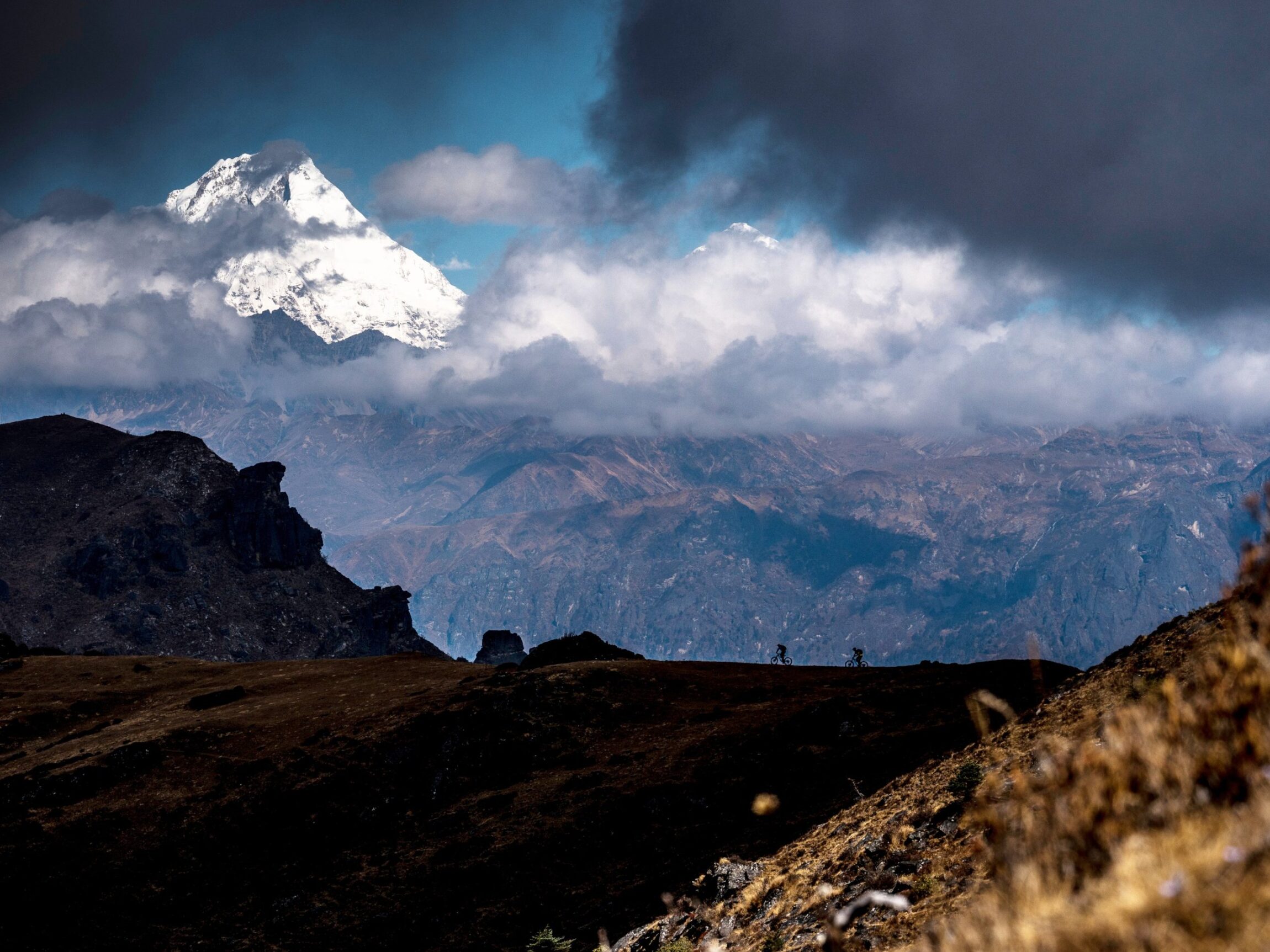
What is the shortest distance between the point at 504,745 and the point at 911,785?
41.2 metres

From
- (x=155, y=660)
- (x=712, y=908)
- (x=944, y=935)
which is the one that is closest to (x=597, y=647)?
(x=155, y=660)

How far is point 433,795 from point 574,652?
3658cm

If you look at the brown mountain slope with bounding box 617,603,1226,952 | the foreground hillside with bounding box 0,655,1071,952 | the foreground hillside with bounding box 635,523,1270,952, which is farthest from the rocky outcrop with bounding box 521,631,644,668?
the foreground hillside with bounding box 635,523,1270,952

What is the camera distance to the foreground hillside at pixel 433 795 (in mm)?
41375

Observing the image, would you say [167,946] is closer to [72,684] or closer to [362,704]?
[362,704]

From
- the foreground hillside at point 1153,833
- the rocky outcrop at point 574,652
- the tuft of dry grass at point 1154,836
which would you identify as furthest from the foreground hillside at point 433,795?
the tuft of dry grass at point 1154,836

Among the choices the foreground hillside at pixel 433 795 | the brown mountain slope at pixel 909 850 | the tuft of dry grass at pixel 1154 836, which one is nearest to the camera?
the tuft of dry grass at pixel 1154 836

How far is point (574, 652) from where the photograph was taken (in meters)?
90.8

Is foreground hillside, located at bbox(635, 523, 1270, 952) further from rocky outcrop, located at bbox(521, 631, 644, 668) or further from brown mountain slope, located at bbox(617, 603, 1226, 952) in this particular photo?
rocky outcrop, located at bbox(521, 631, 644, 668)

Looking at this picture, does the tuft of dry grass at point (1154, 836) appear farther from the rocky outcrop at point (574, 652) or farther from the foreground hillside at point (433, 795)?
the rocky outcrop at point (574, 652)

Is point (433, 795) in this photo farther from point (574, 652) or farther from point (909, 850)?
point (909, 850)

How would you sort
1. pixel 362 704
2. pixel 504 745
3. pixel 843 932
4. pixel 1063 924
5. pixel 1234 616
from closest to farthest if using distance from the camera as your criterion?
pixel 1063 924, pixel 1234 616, pixel 843 932, pixel 504 745, pixel 362 704

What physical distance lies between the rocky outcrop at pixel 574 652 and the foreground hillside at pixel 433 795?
15329mm

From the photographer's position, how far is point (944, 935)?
571cm
